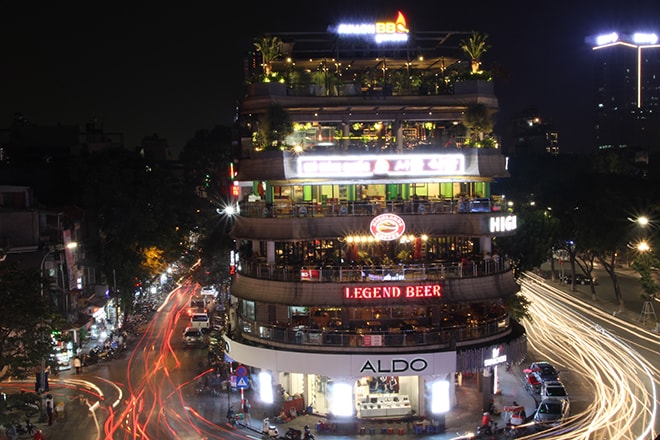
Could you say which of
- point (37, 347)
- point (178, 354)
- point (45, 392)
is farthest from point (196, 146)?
point (37, 347)

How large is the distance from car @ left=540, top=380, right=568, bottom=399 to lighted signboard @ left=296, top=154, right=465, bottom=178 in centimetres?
1373

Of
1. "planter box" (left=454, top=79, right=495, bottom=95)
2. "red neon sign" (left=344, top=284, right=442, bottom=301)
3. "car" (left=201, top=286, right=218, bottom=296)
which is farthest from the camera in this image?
"car" (left=201, top=286, right=218, bottom=296)

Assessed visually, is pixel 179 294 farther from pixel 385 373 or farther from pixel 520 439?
pixel 520 439

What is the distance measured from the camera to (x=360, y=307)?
130ft

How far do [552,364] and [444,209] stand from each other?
15.0 meters

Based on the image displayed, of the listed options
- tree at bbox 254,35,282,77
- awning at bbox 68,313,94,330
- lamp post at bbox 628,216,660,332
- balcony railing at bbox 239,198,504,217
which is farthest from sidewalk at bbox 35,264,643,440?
→ tree at bbox 254,35,282,77

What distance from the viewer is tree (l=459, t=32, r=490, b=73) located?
45062 mm

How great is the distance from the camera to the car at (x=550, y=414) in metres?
36.8

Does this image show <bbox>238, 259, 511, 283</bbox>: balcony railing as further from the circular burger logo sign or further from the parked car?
the parked car

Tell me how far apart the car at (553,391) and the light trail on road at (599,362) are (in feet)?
3.43

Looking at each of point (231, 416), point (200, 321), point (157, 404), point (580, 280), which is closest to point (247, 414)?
point (231, 416)

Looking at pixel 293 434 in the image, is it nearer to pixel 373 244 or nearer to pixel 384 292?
pixel 384 292

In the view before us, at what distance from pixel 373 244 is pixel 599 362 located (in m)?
18.4

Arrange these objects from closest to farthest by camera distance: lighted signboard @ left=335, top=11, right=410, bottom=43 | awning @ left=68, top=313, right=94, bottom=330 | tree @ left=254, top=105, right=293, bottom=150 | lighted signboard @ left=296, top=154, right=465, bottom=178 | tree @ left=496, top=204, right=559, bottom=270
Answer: lighted signboard @ left=296, top=154, right=465, bottom=178 → tree @ left=254, top=105, right=293, bottom=150 → lighted signboard @ left=335, top=11, right=410, bottom=43 → awning @ left=68, top=313, right=94, bottom=330 → tree @ left=496, top=204, right=559, bottom=270
